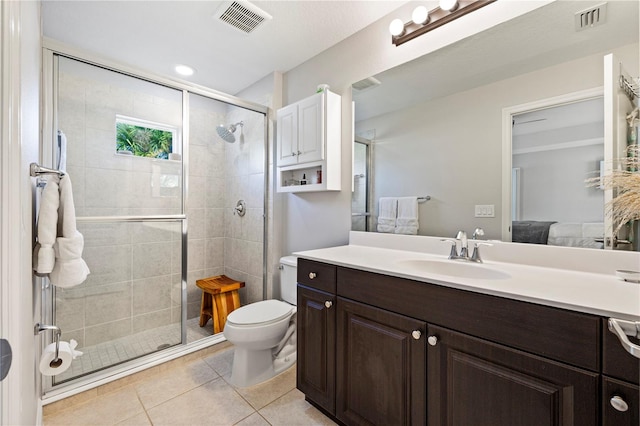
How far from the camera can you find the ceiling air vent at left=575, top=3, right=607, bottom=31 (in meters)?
1.17

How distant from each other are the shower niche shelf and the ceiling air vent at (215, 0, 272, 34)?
0.59 metres

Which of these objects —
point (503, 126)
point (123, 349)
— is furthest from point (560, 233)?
point (123, 349)

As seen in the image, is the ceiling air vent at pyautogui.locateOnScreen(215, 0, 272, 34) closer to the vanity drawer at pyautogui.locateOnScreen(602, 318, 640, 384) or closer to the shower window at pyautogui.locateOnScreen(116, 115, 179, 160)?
the shower window at pyautogui.locateOnScreen(116, 115, 179, 160)

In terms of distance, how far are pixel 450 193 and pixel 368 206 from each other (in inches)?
21.6

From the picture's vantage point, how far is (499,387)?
0.91m

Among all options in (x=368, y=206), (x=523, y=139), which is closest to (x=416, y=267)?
(x=368, y=206)

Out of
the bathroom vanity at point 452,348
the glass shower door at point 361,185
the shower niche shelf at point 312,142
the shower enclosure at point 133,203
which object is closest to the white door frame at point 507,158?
the bathroom vanity at point 452,348

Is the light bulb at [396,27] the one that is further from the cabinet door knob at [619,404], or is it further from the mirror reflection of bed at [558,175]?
the cabinet door knob at [619,404]

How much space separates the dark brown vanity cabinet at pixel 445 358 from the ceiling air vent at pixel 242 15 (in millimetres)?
1632

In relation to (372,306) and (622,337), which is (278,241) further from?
(622,337)

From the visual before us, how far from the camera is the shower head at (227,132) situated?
2799 millimetres

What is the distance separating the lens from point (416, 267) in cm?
149

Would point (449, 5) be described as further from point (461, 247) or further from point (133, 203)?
point (133, 203)

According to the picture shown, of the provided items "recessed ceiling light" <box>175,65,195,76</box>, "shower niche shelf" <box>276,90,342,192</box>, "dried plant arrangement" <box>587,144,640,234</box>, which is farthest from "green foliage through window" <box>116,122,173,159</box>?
"dried plant arrangement" <box>587,144,640,234</box>
